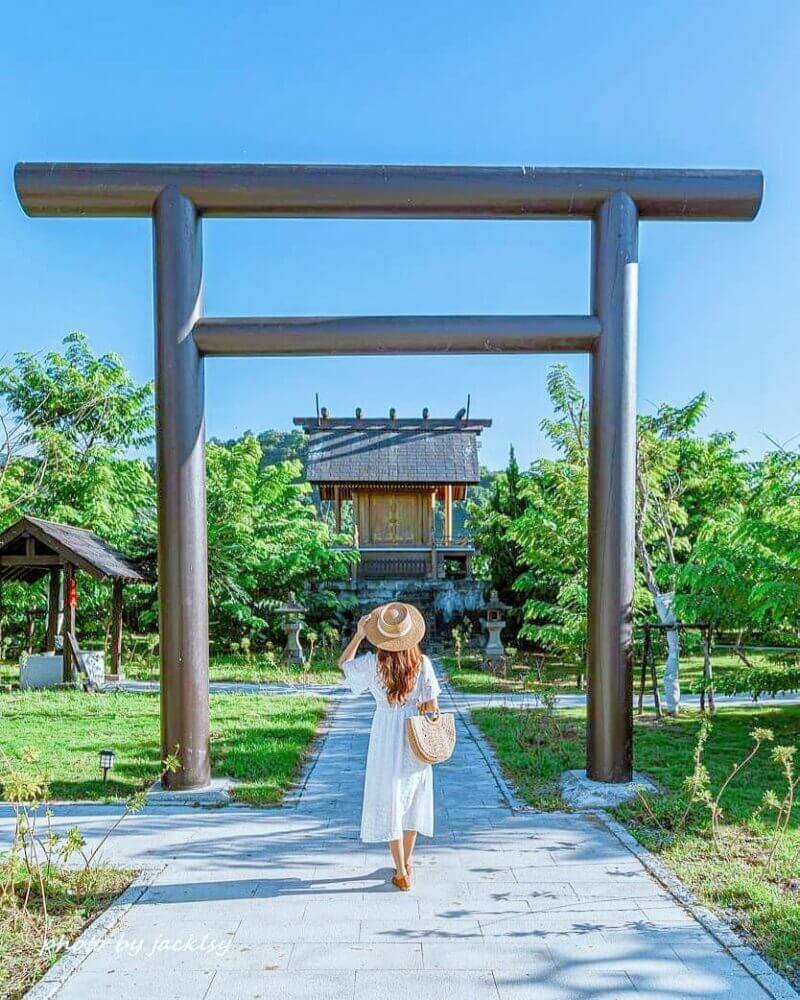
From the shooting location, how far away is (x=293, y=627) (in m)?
18.4

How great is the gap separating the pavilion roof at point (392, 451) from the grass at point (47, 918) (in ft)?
62.3

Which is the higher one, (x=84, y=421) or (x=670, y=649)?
(x=84, y=421)

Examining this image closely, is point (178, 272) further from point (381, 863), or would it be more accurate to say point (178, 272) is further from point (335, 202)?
point (381, 863)

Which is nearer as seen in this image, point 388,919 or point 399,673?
point 388,919

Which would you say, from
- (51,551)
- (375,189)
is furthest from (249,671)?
(375,189)

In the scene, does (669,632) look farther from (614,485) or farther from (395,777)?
(395,777)

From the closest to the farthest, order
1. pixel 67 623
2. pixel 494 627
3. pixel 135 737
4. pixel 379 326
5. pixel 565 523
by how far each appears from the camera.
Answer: pixel 379 326 < pixel 135 737 < pixel 565 523 < pixel 67 623 < pixel 494 627

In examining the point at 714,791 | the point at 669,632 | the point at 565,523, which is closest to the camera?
the point at 714,791

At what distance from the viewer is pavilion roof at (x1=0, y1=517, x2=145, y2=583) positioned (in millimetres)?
14055

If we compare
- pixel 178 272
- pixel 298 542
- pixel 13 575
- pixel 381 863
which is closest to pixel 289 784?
pixel 381 863

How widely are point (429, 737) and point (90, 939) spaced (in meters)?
1.99

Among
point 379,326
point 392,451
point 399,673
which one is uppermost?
point 392,451

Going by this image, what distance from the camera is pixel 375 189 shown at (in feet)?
21.4

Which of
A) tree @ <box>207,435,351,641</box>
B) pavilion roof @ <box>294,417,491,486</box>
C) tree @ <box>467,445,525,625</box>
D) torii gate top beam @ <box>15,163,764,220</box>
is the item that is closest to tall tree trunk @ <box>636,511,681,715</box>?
torii gate top beam @ <box>15,163,764,220</box>
